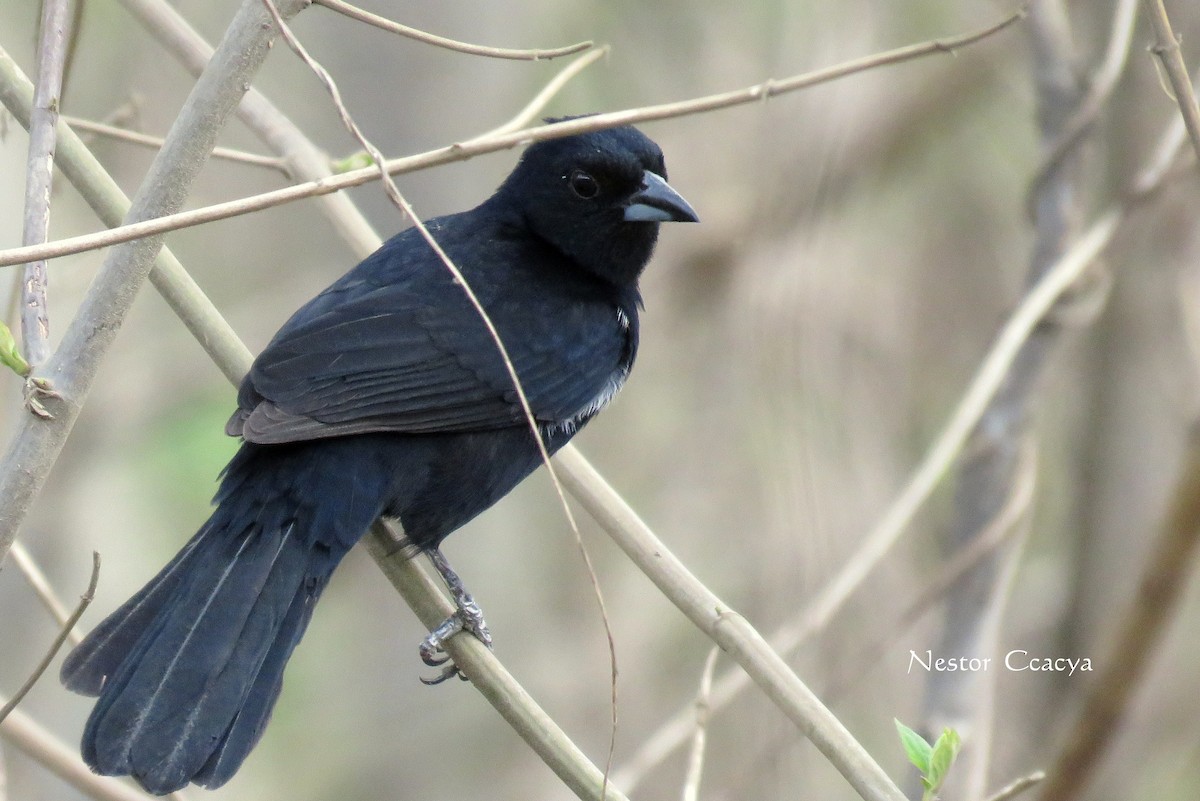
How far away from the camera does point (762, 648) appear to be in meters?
2.42

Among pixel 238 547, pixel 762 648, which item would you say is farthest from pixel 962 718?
pixel 238 547

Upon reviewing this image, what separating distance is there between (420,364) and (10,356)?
1238mm

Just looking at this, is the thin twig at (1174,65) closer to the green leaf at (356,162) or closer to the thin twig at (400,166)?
the thin twig at (400,166)

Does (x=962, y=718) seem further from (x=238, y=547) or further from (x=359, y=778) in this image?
(x=359, y=778)

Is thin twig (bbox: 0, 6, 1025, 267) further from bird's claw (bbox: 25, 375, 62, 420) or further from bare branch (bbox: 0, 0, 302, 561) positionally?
bird's claw (bbox: 25, 375, 62, 420)

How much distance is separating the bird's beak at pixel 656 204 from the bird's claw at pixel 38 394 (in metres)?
1.86

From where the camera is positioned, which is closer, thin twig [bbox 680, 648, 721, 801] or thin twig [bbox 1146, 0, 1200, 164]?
thin twig [bbox 1146, 0, 1200, 164]

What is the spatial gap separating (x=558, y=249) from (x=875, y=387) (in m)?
1.65

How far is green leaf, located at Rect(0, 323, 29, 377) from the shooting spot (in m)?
2.01

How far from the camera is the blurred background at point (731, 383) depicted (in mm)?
4457

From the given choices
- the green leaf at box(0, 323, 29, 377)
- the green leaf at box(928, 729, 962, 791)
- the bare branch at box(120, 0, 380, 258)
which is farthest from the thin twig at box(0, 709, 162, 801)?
the green leaf at box(928, 729, 962, 791)

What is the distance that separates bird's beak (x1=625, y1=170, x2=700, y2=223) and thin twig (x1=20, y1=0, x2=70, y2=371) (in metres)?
1.70

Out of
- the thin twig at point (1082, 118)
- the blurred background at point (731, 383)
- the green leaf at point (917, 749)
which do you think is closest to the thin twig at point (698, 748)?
the green leaf at point (917, 749)

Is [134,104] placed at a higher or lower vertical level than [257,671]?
higher
